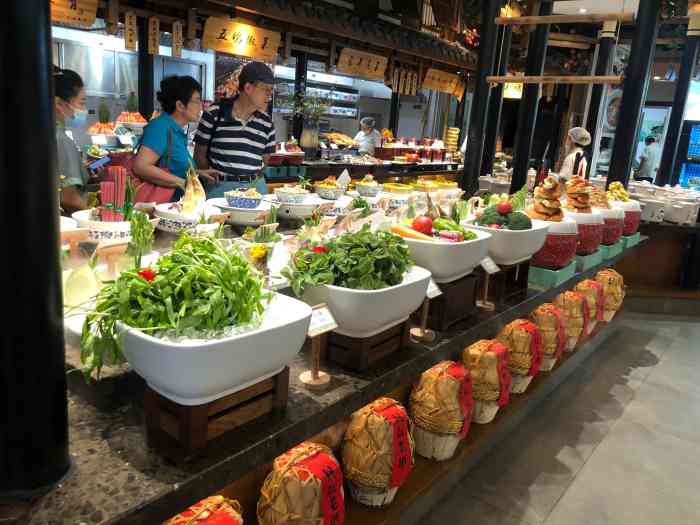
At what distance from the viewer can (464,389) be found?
2244 millimetres

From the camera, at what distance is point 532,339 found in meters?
2.81

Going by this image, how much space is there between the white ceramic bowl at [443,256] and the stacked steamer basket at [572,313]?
163 centimetres

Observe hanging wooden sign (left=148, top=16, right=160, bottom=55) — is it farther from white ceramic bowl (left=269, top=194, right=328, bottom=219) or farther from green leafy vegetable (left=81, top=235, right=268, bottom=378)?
green leafy vegetable (left=81, top=235, right=268, bottom=378)

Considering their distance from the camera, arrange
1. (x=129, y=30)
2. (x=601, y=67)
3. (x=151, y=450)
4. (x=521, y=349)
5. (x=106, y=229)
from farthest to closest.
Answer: (x=601, y=67)
(x=129, y=30)
(x=521, y=349)
(x=106, y=229)
(x=151, y=450)

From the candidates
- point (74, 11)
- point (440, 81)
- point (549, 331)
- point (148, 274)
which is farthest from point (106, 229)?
point (440, 81)

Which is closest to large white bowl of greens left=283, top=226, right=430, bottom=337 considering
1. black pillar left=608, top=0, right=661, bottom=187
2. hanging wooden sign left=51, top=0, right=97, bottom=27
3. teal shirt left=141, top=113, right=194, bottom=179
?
teal shirt left=141, top=113, right=194, bottom=179

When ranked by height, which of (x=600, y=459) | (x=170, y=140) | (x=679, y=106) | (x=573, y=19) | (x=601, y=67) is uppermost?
(x=601, y=67)

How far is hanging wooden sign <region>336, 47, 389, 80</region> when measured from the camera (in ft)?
24.0

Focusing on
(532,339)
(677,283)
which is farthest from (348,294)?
(677,283)

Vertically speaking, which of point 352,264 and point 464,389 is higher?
point 352,264

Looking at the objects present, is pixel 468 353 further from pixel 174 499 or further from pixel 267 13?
pixel 267 13

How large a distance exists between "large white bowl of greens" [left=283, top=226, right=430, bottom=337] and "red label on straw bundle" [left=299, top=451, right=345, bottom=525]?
0.37m

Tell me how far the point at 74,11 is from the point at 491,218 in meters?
3.98

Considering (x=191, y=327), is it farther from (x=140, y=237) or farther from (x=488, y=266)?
(x=488, y=266)
